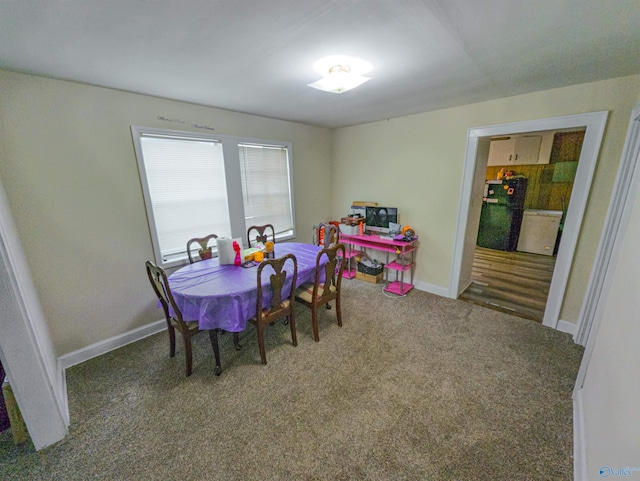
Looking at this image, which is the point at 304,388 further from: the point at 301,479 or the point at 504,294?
the point at 504,294

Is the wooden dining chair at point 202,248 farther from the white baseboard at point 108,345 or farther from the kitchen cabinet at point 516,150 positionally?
the kitchen cabinet at point 516,150

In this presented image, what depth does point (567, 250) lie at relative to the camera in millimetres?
2367

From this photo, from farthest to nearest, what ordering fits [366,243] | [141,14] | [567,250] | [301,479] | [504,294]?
1. [366,243]
2. [504,294]
3. [567,250]
4. [301,479]
5. [141,14]

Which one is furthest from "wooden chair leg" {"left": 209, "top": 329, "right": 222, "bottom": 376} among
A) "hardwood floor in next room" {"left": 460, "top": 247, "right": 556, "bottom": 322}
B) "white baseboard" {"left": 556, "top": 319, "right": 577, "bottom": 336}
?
"white baseboard" {"left": 556, "top": 319, "right": 577, "bottom": 336}

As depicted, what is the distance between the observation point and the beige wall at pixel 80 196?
5.89 ft

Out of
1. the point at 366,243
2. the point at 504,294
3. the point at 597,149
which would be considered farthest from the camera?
the point at 366,243

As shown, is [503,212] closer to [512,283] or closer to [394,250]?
[512,283]

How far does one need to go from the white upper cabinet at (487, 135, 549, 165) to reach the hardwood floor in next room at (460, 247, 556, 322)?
1956 millimetres

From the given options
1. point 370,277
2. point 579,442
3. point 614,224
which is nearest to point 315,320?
point 370,277

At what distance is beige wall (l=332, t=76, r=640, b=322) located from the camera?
82.6 inches

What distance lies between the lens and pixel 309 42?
141 centimetres

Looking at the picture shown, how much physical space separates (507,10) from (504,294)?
10.9 ft

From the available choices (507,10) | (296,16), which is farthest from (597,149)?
(296,16)

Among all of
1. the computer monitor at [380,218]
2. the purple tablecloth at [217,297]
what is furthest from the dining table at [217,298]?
the computer monitor at [380,218]
